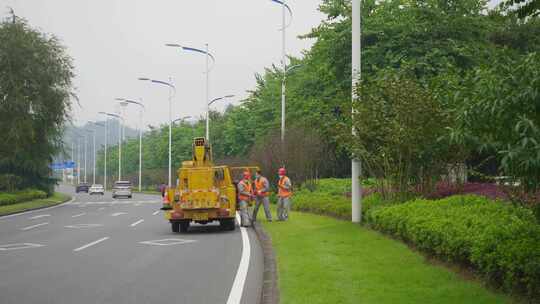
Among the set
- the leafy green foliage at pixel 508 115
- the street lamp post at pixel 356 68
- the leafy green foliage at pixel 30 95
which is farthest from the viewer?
the leafy green foliage at pixel 30 95

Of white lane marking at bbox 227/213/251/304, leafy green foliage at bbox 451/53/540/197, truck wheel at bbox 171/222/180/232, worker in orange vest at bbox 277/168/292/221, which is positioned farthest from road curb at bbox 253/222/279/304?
worker in orange vest at bbox 277/168/292/221

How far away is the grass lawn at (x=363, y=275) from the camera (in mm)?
8109

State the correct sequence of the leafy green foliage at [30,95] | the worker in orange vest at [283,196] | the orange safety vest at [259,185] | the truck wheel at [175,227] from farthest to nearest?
1. the leafy green foliage at [30,95]
2. the orange safety vest at [259,185]
3. the worker in orange vest at [283,196]
4. the truck wheel at [175,227]

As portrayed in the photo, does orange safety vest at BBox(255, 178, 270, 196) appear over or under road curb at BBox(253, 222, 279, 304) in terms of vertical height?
over

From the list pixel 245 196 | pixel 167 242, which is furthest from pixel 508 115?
pixel 245 196

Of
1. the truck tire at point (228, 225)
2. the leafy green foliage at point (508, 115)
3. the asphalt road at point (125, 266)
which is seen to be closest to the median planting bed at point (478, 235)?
Answer: the leafy green foliage at point (508, 115)

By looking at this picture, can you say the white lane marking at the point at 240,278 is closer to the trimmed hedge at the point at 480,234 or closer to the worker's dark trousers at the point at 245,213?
the trimmed hedge at the point at 480,234

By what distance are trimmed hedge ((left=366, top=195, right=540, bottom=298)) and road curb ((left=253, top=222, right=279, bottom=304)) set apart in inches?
100

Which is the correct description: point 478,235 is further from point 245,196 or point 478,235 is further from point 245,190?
point 245,190

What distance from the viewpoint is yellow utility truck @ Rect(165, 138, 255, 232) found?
1994 centimetres

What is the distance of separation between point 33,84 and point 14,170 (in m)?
8.64

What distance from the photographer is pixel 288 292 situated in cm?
870

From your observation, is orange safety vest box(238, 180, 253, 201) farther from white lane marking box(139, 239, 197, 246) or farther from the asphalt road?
white lane marking box(139, 239, 197, 246)

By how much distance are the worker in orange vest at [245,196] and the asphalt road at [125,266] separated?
95cm
